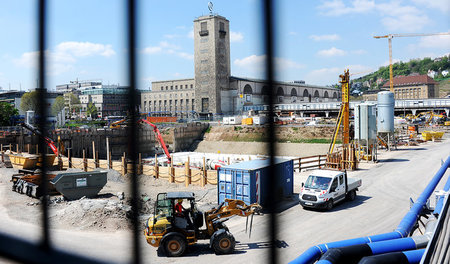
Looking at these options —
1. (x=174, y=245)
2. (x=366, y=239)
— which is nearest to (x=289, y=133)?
(x=174, y=245)

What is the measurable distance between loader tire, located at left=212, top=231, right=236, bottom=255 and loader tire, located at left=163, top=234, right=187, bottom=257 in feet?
2.04

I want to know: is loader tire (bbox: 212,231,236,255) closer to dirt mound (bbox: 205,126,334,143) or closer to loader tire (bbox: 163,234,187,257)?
loader tire (bbox: 163,234,187,257)

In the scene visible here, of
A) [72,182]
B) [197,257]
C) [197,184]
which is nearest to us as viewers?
[197,257]

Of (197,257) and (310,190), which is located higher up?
(310,190)

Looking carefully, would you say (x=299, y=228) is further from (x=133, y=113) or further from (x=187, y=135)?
(x=187, y=135)

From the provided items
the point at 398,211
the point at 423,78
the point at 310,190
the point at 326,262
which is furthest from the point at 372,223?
the point at 423,78

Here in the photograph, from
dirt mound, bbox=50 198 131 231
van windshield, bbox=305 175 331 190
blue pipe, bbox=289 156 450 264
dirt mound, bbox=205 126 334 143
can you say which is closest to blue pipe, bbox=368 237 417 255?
blue pipe, bbox=289 156 450 264

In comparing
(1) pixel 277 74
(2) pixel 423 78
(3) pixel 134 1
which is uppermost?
(2) pixel 423 78

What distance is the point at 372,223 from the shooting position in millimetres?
8883

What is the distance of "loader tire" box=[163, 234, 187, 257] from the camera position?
741 centimetres

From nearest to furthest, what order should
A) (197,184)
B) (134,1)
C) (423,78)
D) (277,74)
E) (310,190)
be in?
(277,74) < (134,1) < (310,190) < (197,184) < (423,78)

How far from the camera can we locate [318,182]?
10758 millimetres

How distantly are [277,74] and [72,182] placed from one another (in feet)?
42.4

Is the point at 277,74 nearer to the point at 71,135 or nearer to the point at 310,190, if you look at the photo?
the point at 310,190
